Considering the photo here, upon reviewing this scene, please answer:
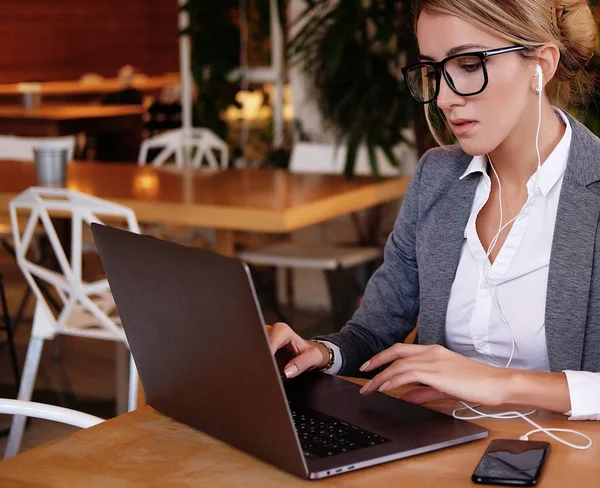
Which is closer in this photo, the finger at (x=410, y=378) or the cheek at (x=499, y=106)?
the finger at (x=410, y=378)

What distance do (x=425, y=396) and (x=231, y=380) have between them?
382 mm

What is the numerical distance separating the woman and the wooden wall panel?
8.18 metres

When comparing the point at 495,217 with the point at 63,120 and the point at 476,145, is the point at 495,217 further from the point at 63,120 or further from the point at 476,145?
the point at 63,120

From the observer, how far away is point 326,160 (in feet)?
16.2

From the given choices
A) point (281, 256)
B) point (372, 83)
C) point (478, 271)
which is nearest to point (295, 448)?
point (478, 271)

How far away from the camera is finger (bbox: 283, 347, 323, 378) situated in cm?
152

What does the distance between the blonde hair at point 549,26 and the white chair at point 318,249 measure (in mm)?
2226

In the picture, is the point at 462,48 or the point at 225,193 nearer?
the point at 462,48

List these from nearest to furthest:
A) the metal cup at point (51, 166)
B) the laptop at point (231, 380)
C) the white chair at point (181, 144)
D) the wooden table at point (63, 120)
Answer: the laptop at point (231, 380), the metal cup at point (51, 166), the white chair at point (181, 144), the wooden table at point (63, 120)

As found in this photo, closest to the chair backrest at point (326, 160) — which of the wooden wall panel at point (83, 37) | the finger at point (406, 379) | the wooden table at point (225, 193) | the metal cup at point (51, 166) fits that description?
the wooden table at point (225, 193)

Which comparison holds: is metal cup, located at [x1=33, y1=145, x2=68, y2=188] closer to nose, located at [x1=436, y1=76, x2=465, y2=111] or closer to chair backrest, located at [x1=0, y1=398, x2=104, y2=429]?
chair backrest, located at [x1=0, y1=398, x2=104, y2=429]

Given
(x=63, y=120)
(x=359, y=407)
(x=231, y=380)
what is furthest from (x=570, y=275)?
(x=63, y=120)

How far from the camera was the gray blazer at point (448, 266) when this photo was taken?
1687mm

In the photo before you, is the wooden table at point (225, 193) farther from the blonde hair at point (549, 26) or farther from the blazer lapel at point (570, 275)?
the blazer lapel at point (570, 275)
